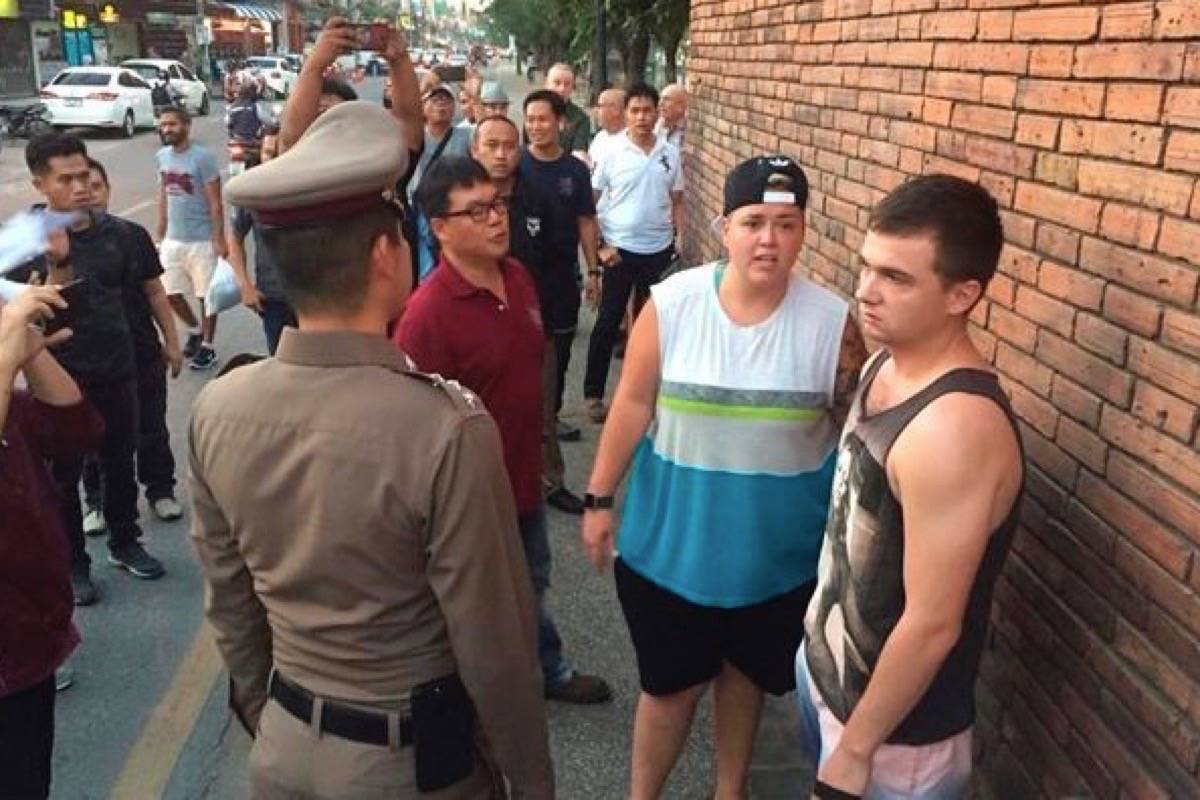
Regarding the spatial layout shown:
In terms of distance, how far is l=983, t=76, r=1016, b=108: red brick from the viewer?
102 inches

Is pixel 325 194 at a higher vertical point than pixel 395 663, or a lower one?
higher

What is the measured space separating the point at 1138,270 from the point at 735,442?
934 mm

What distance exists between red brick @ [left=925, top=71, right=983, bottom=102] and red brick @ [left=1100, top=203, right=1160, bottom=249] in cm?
76

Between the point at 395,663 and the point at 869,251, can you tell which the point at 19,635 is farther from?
the point at 869,251

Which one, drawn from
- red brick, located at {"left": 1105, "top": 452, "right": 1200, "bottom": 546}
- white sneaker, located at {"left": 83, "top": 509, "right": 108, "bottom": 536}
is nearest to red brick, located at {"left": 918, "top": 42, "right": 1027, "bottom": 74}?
red brick, located at {"left": 1105, "top": 452, "right": 1200, "bottom": 546}

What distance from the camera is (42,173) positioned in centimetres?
399

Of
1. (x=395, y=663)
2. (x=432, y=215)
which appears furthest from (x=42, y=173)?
(x=395, y=663)

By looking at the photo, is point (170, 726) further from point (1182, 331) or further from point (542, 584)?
point (1182, 331)

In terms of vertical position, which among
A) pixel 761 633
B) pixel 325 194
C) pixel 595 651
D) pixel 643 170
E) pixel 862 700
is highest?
pixel 325 194

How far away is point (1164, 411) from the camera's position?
1.94 m

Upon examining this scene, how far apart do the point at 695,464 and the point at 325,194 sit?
4.00ft

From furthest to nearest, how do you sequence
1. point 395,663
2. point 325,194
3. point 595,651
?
point 595,651
point 395,663
point 325,194

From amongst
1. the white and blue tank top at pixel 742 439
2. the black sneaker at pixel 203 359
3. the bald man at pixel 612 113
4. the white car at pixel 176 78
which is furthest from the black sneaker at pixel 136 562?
the white car at pixel 176 78

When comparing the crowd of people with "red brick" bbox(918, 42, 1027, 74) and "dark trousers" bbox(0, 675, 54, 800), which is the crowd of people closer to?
"dark trousers" bbox(0, 675, 54, 800)
